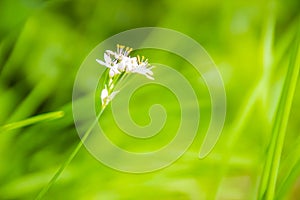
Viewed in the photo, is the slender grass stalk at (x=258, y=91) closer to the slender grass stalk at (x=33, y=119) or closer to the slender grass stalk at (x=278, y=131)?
the slender grass stalk at (x=278, y=131)

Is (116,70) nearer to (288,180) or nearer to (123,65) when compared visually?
(123,65)

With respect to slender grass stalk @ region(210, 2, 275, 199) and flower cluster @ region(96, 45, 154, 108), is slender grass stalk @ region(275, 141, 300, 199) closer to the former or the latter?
slender grass stalk @ region(210, 2, 275, 199)

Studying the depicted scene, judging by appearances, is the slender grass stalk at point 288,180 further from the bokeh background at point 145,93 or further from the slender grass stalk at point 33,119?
the slender grass stalk at point 33,119

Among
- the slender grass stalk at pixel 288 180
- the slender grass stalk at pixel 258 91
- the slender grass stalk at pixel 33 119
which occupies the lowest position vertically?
the slender grass stalk at pixel 33 119

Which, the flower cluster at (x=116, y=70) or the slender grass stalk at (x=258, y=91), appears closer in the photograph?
the flower cluster at (x=116, y=70)

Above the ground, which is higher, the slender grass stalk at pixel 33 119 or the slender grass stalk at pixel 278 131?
the slender grass stalk at pixel 278 131

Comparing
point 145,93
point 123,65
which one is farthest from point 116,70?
point 145,93

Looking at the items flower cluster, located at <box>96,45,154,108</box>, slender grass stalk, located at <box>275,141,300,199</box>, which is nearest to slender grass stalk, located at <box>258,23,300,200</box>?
slender grass stalk, located at <box>275,141,300,199</box>

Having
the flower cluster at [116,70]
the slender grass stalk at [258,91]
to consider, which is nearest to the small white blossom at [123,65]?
the flower cluster at [116,70]

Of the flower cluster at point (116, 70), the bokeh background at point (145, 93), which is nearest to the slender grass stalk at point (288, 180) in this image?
the bokeh background at point (145, 93)
